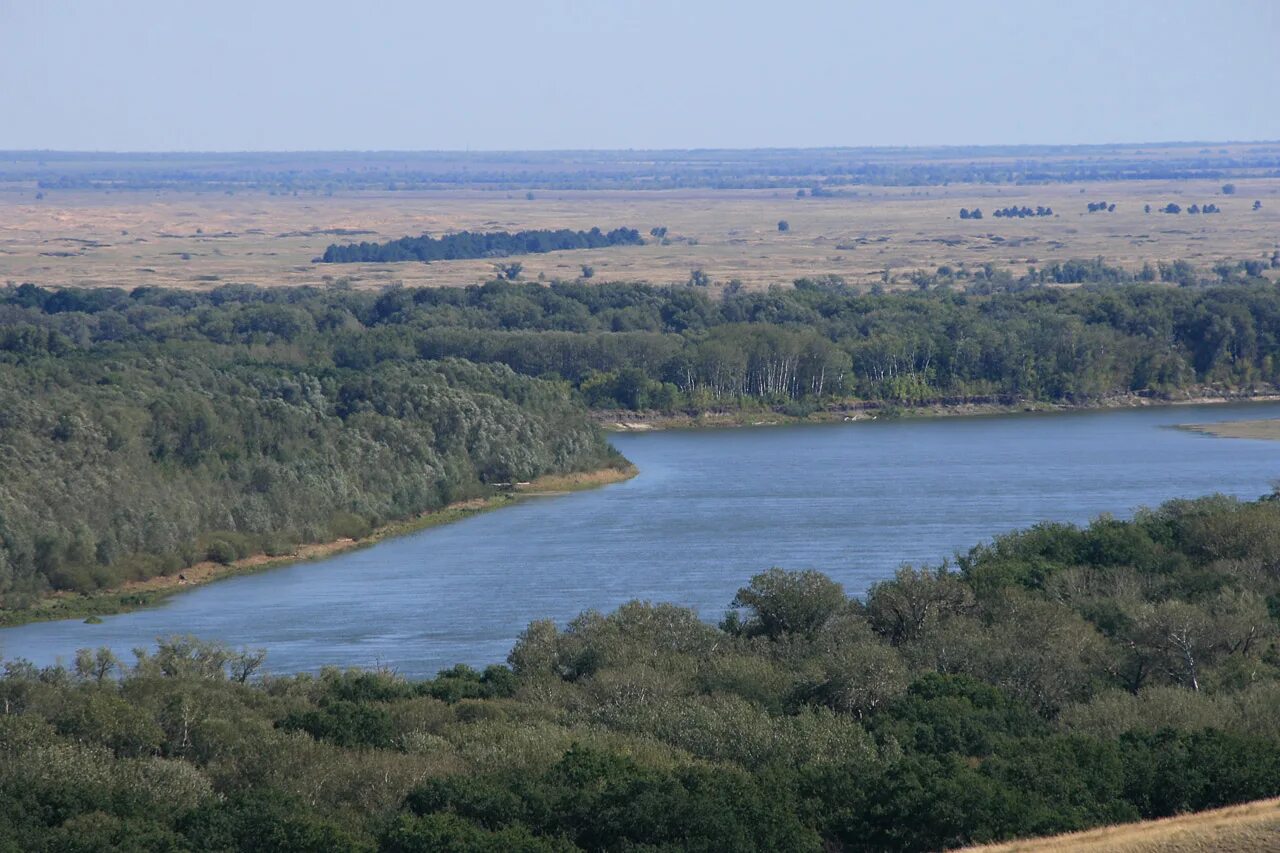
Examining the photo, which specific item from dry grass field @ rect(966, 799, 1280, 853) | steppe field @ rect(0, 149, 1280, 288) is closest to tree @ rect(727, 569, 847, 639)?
dry grass field @ rect(966, 799, 1280, 853)

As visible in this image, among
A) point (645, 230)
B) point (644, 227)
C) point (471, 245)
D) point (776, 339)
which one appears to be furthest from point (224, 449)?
point (644, 227)

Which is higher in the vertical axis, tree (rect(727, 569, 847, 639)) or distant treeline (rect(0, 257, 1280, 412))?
tree (rect(727, 569, 847, 639))

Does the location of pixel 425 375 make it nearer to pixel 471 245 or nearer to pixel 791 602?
pixel 791 602

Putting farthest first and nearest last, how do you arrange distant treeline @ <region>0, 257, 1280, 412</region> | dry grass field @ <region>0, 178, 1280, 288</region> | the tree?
dry grass field @ <region>0, 178, 1280, 288</region> < distant treeline @ <region>0, 257, 1280, 412</region> < the tree

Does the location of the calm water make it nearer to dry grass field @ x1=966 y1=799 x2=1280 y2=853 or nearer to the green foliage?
dry grass field @ x1=966 y1=799 x2=1280 y2=853

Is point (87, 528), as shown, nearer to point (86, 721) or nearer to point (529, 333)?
point (86, 721)
